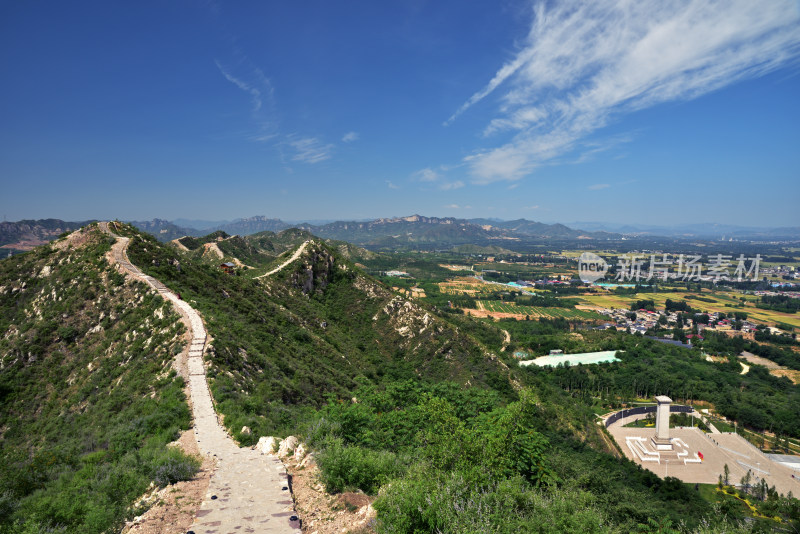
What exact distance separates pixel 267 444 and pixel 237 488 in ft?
10.5

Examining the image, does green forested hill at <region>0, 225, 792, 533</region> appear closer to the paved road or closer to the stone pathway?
the stone pathway

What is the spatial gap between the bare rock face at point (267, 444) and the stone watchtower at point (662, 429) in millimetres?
58654

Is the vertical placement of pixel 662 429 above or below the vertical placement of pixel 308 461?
below

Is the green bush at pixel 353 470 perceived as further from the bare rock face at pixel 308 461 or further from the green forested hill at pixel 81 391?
the green forested hill at pixel 81 391

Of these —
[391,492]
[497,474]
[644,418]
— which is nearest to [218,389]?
[391,492]

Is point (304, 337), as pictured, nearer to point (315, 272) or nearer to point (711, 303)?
point (315, 272)

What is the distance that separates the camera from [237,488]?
12.0 meters

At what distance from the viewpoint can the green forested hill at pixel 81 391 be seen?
35.3 feet

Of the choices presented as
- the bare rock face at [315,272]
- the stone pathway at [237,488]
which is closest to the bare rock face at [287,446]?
the stone pathway at [237,488]

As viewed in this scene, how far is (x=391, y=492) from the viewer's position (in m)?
9.94

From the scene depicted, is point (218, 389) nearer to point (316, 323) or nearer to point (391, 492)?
point (391, 492)

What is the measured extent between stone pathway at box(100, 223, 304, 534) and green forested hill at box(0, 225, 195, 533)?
1.15m

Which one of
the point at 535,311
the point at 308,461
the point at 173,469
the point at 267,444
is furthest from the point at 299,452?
the point at 535,311

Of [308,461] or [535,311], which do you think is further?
[535,311]
